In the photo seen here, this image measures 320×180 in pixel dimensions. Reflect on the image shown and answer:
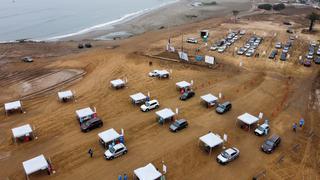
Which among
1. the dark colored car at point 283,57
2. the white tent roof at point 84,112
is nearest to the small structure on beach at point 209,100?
the white tent roof at point 84,112

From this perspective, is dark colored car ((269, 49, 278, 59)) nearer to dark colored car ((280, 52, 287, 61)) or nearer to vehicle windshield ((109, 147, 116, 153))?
dark colored car ((280, 52, 287, 61))

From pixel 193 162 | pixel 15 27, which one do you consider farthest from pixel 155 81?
pixel 15 27

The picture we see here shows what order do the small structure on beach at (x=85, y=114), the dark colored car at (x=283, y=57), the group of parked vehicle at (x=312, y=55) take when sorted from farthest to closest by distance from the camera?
the dark colored car at (x=283, y=57)
the group of parked vehicle at (x=312, y=55)
the small structure on beach at (x=85, y=114)

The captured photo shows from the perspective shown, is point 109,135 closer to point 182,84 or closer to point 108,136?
point 108,136

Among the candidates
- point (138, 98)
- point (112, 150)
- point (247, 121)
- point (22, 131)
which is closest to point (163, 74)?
point (138, 98)

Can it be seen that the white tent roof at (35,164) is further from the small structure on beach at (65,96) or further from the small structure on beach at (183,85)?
the small structure on beach at (183,85)

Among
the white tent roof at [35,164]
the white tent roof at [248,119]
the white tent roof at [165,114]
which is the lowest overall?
the white tent roof at [248,119]

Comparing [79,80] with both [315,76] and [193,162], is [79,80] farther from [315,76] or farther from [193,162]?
[315,76]
